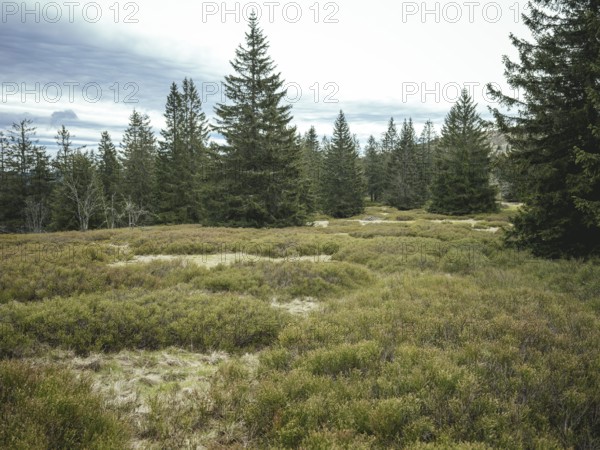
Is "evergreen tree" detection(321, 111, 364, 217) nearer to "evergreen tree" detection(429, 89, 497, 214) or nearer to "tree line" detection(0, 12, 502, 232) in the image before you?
"tree line" detection(0, 12, 502, 232)

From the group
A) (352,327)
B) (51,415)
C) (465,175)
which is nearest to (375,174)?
(465,175)

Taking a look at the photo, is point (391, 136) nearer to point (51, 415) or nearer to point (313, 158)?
point (313, 158)

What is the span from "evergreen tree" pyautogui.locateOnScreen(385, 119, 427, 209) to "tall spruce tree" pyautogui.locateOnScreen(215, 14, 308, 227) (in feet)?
115

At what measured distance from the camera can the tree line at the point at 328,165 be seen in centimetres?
1187

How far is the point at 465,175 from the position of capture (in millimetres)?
39344

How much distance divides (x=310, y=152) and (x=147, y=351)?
2683 inches

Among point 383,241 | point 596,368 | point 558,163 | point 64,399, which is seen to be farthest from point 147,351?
point 558,163

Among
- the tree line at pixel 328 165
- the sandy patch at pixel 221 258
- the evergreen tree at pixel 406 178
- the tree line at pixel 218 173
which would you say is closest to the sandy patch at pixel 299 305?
the sandy patch at pixel 221 258

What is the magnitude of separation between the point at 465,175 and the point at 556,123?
29090mm

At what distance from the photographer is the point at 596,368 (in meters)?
5.03

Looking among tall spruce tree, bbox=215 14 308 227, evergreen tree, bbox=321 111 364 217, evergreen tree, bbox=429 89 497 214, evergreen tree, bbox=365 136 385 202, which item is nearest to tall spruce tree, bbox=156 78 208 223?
tall spruce tree, bbox=215 14 308 227

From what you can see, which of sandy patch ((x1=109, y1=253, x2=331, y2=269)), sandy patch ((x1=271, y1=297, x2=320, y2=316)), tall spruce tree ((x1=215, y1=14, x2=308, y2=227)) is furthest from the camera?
tall spruce tree ((x1=215, y1=14, x2=308, y2=227))

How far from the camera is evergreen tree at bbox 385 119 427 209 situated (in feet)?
192

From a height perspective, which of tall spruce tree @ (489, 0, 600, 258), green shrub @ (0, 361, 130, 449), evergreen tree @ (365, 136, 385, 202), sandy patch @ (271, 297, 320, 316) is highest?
evergreen tree @ (365, 136, 385, 202)
